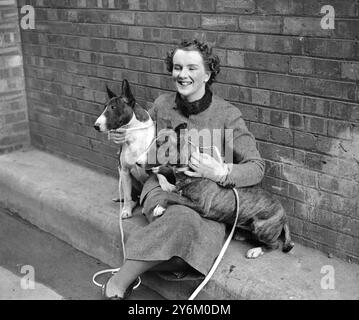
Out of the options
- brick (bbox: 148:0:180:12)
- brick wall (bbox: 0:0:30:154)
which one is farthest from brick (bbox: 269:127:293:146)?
brick wall (bbox: 0:0:30:154)

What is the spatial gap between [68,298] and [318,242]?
164 centimetres

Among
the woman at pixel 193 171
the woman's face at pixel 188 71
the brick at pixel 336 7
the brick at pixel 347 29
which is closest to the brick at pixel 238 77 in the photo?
the woman at pixel 193 171

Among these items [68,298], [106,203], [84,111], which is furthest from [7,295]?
[84,111]

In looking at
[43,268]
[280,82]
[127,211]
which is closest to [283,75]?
[280,82]

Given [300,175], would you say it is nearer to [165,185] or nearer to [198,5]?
[165,185]

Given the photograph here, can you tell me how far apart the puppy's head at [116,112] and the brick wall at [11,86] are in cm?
235

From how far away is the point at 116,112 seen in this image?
146 inches

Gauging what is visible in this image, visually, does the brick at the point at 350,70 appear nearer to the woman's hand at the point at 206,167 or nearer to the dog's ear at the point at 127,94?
the woman's hand at the point at 206,167

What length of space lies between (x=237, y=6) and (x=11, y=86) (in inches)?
111

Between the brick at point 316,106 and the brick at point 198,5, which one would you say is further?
the brick at point 198,5

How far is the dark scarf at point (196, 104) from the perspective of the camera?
371cm

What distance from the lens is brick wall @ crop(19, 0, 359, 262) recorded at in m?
3.43

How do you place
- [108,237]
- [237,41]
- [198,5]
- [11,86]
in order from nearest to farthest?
[237,41] → [198,5] → [108,237] → [11,86]

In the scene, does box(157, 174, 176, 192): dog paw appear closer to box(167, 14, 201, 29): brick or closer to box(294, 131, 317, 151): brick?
box(294, 131, 317, 151): brick
